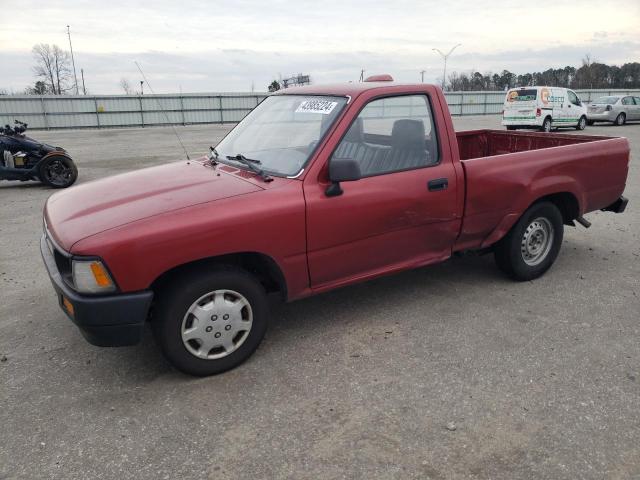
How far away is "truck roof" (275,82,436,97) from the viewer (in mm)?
3717

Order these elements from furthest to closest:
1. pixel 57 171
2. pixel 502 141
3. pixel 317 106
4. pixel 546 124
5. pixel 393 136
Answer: pixel 546 124
pixel 57 171
pixel 502 141
pixel 393 136
pixel 317 106

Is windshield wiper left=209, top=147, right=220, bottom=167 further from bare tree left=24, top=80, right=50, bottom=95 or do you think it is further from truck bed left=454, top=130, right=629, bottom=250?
bare tree left=24, top=80, right=50, bottom=95

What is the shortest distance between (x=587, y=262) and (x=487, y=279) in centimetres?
126

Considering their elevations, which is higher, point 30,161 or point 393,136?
point 393,136

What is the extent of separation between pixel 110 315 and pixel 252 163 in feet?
4.71

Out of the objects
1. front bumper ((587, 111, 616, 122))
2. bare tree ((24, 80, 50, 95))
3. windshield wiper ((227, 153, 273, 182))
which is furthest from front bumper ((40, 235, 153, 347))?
bare tree ((24, 80, 50, 95))

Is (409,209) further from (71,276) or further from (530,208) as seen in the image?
(71,276)

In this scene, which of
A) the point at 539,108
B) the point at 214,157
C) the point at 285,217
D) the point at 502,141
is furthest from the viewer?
the point at 539,108

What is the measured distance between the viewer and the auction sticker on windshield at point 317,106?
11.9ft

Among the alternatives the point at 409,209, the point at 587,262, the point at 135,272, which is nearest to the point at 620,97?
the point at 587,262

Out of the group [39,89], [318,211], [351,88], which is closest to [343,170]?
[318,211]

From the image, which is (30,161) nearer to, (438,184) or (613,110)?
(438,184)

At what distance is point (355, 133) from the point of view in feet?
11.8

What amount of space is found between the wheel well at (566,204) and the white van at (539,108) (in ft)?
54.4
